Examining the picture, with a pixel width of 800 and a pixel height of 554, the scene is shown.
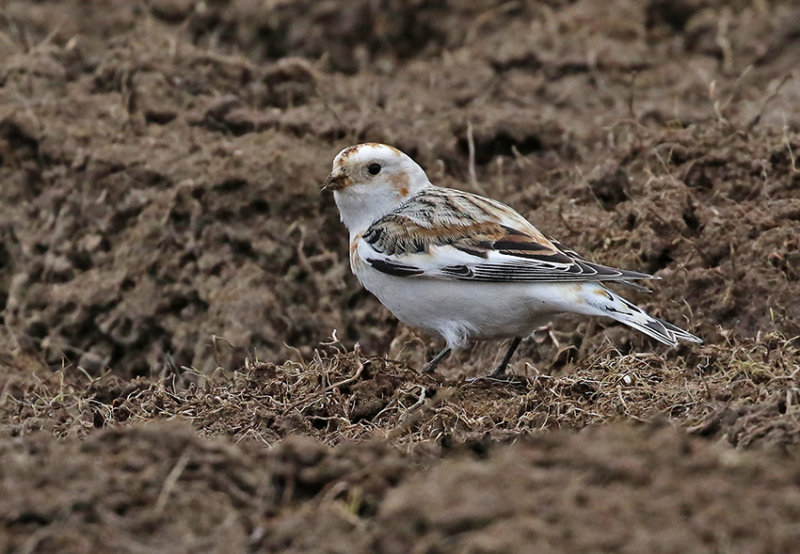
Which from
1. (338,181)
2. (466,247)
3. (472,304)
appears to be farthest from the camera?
(338,181)

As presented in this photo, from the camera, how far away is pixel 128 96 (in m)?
10.1

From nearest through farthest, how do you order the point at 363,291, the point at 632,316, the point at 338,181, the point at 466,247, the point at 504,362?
the point at 632,316, the point at 466,247, the point at 504,362, the point at 338,181, the point at 363,291

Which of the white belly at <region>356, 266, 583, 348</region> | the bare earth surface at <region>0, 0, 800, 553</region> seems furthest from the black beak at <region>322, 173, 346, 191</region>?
the bare earth surface at <region>0, 0, 800, 553</region>

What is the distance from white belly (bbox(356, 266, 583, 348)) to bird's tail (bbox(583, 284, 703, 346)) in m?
0.08

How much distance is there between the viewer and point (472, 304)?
21.7 ft

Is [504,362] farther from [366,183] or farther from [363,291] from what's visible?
[363,291]

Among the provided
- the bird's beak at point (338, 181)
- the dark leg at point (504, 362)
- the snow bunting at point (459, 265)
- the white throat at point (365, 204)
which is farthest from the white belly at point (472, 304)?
the bird's beak at point (338, 181)

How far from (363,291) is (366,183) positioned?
1621mm

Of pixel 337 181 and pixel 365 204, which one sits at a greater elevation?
pixel 337 181

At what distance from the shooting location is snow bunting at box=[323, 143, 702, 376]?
21.2ft

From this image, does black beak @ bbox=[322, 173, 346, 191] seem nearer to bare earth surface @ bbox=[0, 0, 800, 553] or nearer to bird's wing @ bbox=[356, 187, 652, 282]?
bird's wing @ bbox=[356, 187, 652, 282]

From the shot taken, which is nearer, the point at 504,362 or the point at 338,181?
the point at 504,362

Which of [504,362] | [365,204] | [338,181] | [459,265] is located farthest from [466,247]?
[338,181]

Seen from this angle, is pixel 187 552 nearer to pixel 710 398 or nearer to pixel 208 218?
pixel 710 398
